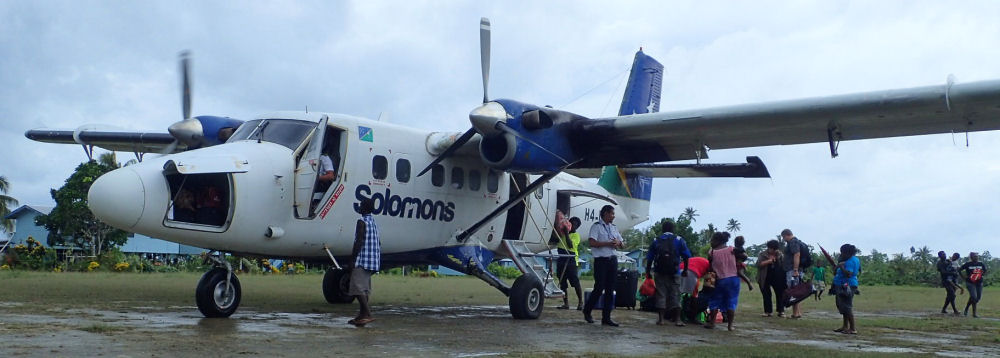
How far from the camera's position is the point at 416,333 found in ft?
30.5

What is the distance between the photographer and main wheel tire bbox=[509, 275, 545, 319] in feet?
40.3

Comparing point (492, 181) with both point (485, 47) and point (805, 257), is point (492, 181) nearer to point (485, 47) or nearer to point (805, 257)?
point (485, 47)

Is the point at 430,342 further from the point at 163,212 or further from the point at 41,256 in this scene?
the point at 41,256

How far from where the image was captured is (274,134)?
1140 cm

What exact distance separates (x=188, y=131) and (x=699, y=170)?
30.1ft

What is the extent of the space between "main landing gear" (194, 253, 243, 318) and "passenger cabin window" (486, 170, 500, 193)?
483 centimetres

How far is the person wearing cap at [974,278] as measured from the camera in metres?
15.9

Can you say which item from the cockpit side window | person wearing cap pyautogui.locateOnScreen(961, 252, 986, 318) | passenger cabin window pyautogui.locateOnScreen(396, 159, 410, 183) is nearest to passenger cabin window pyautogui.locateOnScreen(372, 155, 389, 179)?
passenger cabin window pyautogui.locateOnScreen(396, 159, 410, 183)

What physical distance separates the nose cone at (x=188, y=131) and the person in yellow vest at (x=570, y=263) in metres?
6.46

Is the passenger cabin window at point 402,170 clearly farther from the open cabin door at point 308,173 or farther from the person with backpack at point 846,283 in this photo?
the person with backpack at point 846,283

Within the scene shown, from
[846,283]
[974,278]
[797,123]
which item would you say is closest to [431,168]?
[797,123]

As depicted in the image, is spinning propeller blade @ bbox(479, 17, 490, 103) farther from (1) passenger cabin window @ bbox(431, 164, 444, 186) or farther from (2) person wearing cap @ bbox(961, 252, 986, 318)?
(2) person wearing cap @ bbox(961, 252, 986, 318)

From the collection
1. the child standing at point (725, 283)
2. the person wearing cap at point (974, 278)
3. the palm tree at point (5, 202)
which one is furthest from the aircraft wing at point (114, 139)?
the palm tree at point (5, 202)

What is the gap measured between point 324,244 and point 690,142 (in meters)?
5.61
